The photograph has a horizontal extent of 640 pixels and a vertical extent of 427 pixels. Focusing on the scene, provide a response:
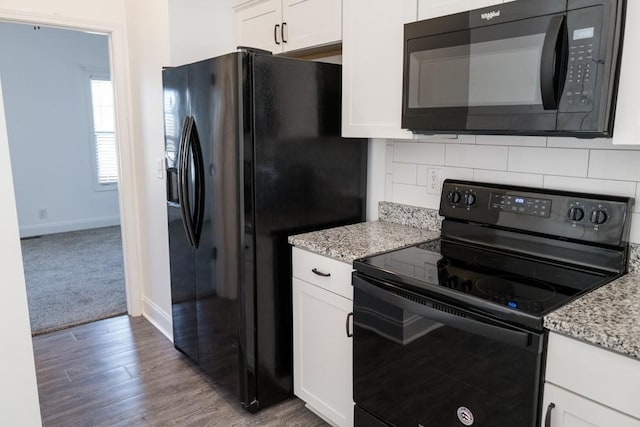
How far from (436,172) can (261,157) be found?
0.81 m

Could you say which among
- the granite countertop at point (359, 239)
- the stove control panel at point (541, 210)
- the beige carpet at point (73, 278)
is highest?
the stove control panel at point (541, 210)

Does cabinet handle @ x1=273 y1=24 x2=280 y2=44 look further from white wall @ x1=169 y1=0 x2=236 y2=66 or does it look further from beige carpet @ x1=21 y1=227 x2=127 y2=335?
beige carpet @ x1=21 y1=227 x2=127 y2=335

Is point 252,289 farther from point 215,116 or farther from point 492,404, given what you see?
point 492,404

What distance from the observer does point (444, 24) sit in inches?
65.0

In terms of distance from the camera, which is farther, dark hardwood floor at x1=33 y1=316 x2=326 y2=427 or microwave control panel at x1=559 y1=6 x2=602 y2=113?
dark hardwood floor at x1=33 y1=316 x2=326 y2=427

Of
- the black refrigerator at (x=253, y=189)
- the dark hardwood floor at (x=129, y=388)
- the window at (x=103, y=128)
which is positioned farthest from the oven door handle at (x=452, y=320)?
the window at (x=103, y=128)

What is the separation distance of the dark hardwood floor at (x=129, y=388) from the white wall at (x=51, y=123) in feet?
10.9

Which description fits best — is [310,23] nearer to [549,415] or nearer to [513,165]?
[513,165]

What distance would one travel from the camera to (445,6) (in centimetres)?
→ 170

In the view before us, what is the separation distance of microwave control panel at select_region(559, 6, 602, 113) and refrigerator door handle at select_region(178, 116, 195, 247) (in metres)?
1.67

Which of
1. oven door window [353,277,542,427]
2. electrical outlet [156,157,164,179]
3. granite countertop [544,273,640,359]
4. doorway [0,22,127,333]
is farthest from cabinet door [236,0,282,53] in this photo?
doorway [0,22,127,333]

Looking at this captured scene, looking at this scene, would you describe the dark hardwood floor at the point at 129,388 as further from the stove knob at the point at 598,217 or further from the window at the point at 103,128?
the window at the point at 103,128

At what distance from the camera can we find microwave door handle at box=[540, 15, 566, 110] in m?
1.36

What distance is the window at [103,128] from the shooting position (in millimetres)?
6168
